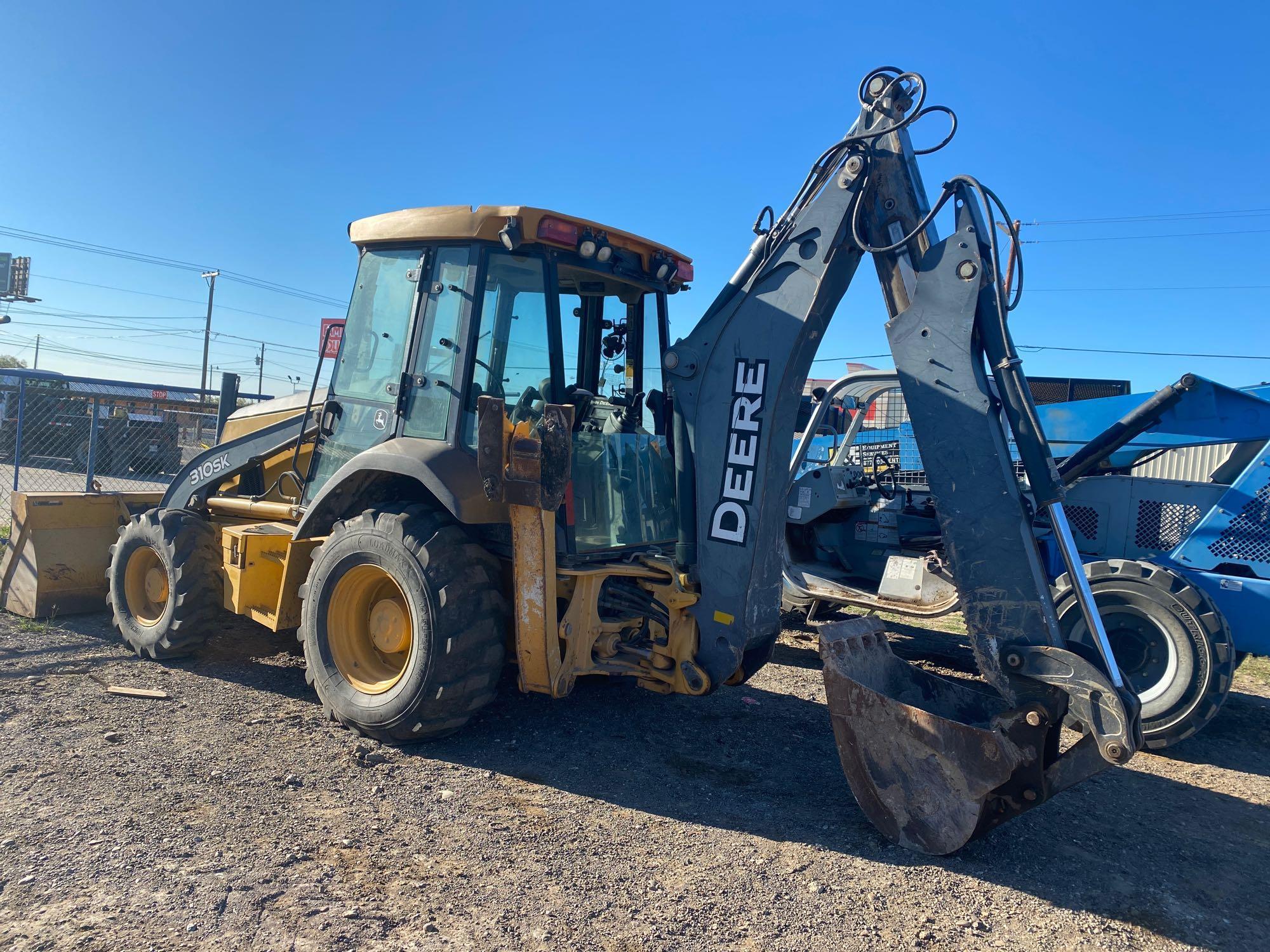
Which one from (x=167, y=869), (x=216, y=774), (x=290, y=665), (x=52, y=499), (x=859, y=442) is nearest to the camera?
(x=167, y=869)

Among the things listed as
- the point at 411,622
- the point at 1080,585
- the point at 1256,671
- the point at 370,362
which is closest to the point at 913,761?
the point at 1080,585

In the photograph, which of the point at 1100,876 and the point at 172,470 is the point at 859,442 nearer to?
the point at 1100,876

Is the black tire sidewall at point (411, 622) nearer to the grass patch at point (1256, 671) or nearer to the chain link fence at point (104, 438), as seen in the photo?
the grass patch at point (1256, 671)

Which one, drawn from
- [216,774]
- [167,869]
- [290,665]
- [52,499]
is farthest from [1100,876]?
[52,499]

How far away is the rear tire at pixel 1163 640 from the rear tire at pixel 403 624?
3.39 meters

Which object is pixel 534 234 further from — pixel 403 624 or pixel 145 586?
pixel 145 586

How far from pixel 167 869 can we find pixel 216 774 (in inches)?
34.1

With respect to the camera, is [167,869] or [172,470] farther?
[172,470]

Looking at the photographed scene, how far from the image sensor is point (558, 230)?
416 cm

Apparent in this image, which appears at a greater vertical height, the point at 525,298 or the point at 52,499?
the point at 525,298

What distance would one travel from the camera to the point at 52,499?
624 centimetres

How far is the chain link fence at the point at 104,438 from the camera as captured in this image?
1461cm

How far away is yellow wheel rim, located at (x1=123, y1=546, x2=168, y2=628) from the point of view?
18.4 feet

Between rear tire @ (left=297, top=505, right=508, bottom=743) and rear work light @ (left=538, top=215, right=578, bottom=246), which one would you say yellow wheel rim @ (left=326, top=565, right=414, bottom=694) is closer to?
rear tire @ (left=297, top=505, right=508, bottom=743)
